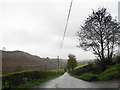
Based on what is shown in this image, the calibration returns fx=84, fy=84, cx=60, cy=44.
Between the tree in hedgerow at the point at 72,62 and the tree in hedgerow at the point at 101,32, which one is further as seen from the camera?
the tree in hedgerow at the point at 72,62

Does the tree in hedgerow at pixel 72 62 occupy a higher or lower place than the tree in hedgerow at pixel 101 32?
lower

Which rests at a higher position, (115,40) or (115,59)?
(115,40)

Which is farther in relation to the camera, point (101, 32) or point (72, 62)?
point (72, 62)

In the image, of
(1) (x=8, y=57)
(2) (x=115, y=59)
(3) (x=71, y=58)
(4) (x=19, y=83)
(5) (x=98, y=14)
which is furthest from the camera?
(3) (x=71, y=58)

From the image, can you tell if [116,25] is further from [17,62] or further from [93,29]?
[17,62]

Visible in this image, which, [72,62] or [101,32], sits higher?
[101,32]

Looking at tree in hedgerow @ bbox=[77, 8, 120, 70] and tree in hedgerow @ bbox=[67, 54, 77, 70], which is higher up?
tree in hedgerow @ bbox=[77, 8, 120, 70]

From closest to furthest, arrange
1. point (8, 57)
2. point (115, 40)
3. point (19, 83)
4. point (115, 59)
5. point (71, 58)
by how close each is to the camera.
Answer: point (19, 83)
point (115, 59)
point (115, 40)
point (8, 57)
point (71, 58)

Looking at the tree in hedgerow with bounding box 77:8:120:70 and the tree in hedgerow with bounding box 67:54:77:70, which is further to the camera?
the tree in hedgerow with bounding box 67:54:77:70

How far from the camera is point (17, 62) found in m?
17.3

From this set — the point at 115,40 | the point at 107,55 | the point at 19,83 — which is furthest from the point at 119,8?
the point at 19,83

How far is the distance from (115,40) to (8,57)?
18.3 meters

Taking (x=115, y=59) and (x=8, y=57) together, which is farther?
(x=8, y=57)

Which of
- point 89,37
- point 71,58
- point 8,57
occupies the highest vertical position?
point 89,37
